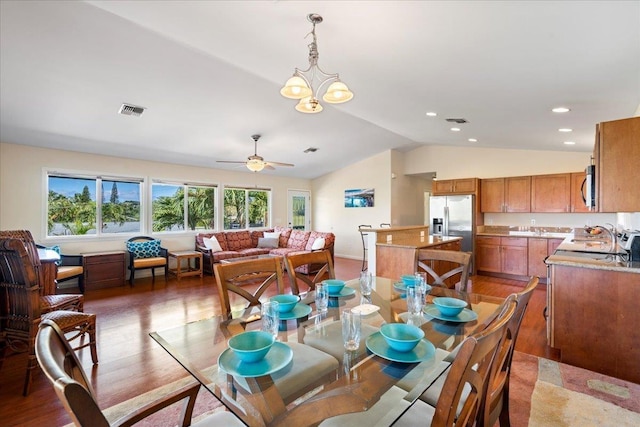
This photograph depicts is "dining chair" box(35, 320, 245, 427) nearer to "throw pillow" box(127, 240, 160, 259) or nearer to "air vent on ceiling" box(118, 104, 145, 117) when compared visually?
"air vent on ceiling" box(118, 104, 145, 117)

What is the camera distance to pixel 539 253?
552cm

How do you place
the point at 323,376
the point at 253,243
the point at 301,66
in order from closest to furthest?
the point at 323,376 → the point at 301,66 → the point at 253,243

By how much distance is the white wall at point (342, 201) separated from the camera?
8.09 metres

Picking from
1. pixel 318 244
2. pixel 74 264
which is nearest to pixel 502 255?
pixel 318 244

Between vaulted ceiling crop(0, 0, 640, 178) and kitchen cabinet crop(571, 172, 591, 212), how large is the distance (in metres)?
0.54

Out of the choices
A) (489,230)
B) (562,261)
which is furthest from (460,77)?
(489,230)

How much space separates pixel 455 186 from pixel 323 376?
6.43 metres

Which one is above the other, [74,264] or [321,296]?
[321,296]

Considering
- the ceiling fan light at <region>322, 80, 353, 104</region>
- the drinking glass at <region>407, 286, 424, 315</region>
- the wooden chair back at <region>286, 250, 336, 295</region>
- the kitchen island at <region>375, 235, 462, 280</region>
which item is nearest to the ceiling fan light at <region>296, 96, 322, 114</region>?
the ceiling fan light at <region>322, 80, 353, 104</region>

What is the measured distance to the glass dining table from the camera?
3.43ft

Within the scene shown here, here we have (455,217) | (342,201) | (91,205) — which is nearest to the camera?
(91,205)

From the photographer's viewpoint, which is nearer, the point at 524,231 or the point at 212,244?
the point at 524,231

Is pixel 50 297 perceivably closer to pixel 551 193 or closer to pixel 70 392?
pixel 70 392

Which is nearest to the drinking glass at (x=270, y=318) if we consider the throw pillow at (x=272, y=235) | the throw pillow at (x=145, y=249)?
the throw pillow at (x=145, y=249)
